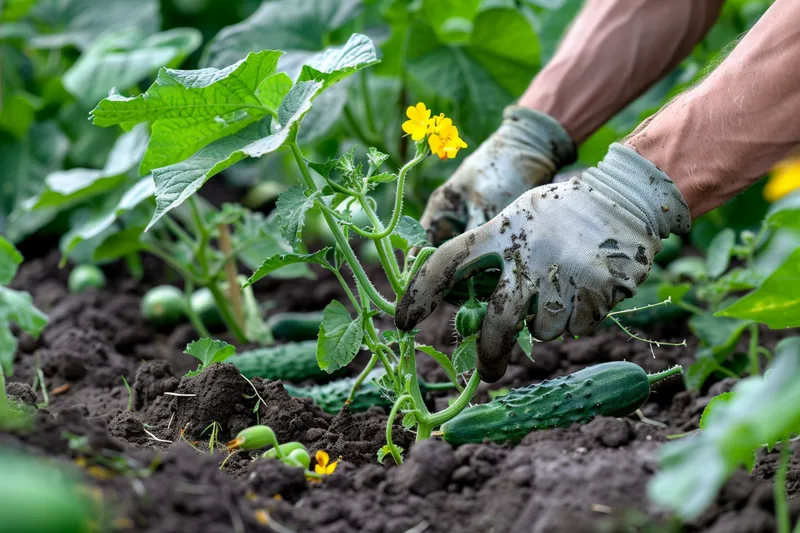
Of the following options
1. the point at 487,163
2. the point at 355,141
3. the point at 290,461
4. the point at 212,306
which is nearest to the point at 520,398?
the point at 290,461

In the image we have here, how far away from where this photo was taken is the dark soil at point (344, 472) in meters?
1.58

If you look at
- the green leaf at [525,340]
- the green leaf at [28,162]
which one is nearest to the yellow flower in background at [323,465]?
the green leaf at [525,340]

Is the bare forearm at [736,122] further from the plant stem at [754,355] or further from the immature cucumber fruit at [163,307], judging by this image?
the immature cucumber fruit at [163,307]

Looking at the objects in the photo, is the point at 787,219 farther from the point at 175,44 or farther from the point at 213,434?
the point at 175,44

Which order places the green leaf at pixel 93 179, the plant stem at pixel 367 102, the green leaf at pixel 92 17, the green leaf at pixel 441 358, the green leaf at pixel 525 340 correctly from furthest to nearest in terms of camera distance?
the green leaf at pixel 92 17
the plant stem at pixel 367 102
the green leaf at pixel 93 179
the green leaf at pixel 525 340
the green leaf at pixel 441 358

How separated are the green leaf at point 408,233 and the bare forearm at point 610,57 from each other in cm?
123

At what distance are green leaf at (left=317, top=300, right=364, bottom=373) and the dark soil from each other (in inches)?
9.3

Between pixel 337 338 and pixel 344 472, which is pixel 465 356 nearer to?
pixel 337 338

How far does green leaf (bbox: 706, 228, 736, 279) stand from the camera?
334cm

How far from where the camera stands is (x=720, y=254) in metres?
3.38

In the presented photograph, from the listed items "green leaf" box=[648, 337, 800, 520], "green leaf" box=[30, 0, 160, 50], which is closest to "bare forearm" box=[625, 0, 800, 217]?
"green leaf" box=[648, 337, 800, 520]

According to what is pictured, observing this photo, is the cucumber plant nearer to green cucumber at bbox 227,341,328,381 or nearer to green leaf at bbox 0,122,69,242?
green cucumber at bbox 227,341,328,381

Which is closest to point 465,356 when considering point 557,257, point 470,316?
point 470,316

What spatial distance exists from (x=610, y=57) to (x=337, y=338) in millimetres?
1697
